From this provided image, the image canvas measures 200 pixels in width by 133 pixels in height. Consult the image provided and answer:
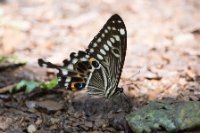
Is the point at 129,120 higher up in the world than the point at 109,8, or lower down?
lower down

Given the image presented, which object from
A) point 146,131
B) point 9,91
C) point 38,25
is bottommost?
point 146,131

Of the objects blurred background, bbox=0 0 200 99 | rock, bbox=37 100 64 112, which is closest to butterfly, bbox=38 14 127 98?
rock, bbox=37 100 64 112

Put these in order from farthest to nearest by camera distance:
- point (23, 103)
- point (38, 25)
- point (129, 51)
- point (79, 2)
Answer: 1. point (79, 2)
2. point (38, 25)
3. point (129, 51)
4. point (23, 103)

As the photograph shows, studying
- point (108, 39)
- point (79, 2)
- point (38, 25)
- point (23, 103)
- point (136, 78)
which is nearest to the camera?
point (108, 39)

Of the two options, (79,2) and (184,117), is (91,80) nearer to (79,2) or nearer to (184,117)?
(184,117)

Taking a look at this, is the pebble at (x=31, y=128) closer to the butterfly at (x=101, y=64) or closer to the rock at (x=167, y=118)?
the butterfly at (x=101, y=64)

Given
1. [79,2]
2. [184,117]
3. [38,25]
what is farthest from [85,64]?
[79,2]

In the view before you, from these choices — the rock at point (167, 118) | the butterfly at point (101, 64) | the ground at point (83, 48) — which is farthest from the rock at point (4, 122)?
the rock at point (167, 118)
